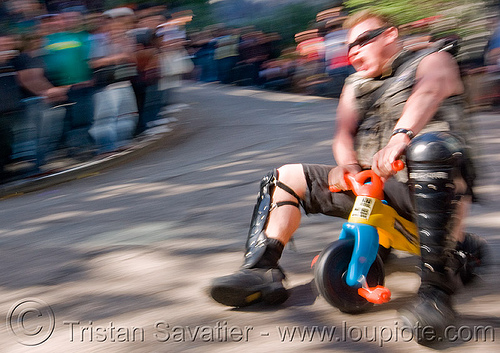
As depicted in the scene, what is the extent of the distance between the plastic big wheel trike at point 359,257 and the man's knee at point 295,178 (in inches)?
9.9

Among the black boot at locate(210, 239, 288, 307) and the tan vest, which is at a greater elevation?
the tan vest

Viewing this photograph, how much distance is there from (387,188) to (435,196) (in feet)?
1.43

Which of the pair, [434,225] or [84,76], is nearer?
[434,225]

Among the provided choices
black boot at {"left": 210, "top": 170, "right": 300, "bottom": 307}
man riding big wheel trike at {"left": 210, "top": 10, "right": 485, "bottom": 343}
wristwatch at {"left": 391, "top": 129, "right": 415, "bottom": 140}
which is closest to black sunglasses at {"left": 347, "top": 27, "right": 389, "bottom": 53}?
man riding big wheel trike at {"left": 210, "top": 10, "right": 485, "bottom": 343}

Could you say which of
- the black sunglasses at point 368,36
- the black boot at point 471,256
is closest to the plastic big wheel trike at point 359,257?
the black boot at point 471,256

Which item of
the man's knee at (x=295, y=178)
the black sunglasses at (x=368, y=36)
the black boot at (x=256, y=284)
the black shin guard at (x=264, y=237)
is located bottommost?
the black boot at (x=256, y=284)

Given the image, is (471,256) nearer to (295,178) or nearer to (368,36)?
(295,178)

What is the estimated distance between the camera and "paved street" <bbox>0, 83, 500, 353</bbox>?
2.48m

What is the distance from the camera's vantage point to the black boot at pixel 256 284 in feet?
8.41

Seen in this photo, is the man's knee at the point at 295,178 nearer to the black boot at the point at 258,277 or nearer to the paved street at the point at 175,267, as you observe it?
the black boot at the point at 258,277

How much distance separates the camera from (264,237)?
2.65 m

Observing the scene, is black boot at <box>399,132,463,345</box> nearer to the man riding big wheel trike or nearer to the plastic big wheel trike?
the man riding big wheel trike

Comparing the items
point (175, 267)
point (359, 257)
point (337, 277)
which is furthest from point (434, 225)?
point (175, 267)

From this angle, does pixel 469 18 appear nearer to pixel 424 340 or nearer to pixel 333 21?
pixel 333 21
